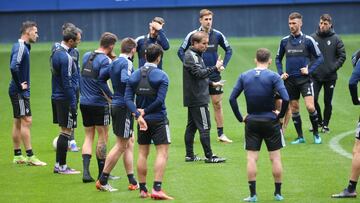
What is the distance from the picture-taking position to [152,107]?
12.5 meters

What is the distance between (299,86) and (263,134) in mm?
4997

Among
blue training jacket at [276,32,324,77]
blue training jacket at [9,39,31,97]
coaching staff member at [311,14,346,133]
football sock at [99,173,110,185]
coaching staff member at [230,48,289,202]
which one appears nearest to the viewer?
coaching staff member at [230,48,289,202]

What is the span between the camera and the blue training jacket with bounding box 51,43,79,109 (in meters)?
14.5

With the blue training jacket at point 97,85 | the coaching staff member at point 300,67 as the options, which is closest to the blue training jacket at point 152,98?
the blue training jacket at point 97,85

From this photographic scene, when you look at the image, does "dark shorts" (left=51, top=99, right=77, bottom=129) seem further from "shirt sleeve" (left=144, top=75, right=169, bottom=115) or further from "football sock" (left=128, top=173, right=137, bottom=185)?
"shirt sleeve" (left=144, top=75, right=169, bottom=115)

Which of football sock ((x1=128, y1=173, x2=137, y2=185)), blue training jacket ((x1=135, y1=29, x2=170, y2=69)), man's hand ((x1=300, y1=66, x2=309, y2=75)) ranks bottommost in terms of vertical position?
football sock ((x1=128, y1=173, x2=137, y2=185))

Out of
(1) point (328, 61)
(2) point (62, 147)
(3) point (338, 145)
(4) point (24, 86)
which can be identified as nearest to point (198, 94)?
(2) point (62, 147)

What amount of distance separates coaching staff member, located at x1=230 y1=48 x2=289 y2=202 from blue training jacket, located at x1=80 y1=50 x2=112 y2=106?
7.21 ft

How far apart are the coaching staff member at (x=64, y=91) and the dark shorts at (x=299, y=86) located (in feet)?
14.3

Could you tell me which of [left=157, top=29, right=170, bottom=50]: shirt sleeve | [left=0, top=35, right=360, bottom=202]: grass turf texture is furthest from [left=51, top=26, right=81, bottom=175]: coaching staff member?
[left=157, top=29, right=170, bottom=50]: shirt sleeve

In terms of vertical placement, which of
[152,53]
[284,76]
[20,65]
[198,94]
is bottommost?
[198,94]

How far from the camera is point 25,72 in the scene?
1559cm

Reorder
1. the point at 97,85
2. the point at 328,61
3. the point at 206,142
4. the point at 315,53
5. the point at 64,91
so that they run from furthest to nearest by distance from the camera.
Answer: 1. the point at 328,61
2. the point at 315,53
3. the point at 206,142
4. the point at 64,91
5. the point at 97,85

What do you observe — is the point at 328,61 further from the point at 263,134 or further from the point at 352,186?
the point at 263,134
